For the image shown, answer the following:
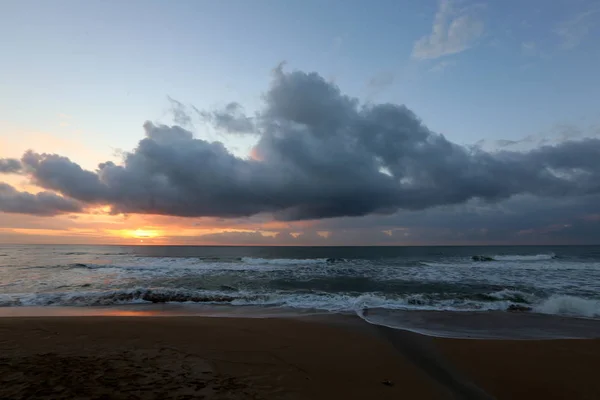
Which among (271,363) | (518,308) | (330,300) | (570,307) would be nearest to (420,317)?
(330,300)

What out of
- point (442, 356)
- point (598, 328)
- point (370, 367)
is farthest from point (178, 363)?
point (598, 328)

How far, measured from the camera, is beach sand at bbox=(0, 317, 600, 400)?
4633 millimetres

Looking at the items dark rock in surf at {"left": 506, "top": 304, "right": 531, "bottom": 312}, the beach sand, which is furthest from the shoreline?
the beach sand

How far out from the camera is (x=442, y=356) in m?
6.83

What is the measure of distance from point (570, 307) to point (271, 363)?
13.1 m

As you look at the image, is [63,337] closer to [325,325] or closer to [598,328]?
[325,325]

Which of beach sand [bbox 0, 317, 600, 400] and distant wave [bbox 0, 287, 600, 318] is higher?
beach sand [bbox 0, 317, 600, 400]

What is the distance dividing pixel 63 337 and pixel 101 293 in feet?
26.8

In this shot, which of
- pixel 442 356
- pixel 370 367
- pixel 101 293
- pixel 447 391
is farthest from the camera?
pixel 101 293

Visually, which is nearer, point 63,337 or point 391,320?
point 63,337

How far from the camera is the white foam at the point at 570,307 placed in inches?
464

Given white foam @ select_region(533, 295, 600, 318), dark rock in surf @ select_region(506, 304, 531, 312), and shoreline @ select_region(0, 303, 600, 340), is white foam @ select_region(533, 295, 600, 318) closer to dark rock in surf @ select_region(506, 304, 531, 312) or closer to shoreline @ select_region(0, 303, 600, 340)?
dark rock in surf @ select_region(506, 304, 531, 312)

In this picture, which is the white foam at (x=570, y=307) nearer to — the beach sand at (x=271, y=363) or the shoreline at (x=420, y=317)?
the shoreline at (x=420, y=317)

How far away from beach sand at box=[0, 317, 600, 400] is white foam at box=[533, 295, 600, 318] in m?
4.91
